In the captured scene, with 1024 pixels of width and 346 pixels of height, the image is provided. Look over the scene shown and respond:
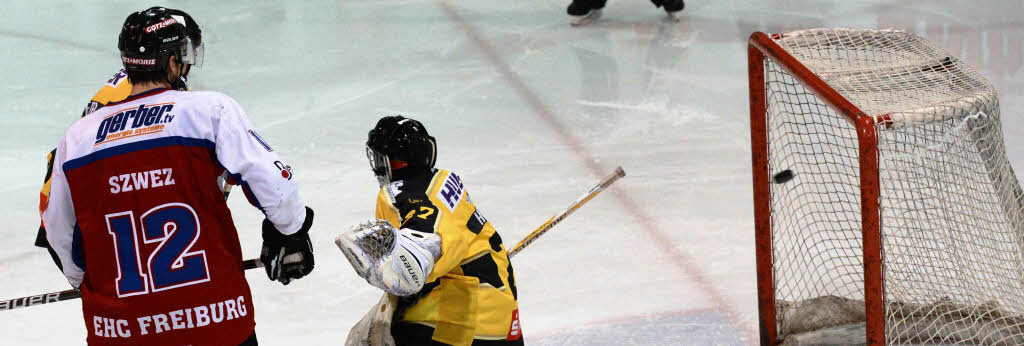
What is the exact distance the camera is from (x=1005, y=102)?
5586mm

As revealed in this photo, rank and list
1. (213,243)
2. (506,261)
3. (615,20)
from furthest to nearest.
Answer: (615,20)
(506,261)
(213,243)

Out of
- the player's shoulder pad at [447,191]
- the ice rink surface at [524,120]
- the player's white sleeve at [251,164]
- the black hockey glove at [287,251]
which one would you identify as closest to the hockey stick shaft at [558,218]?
the ice rink surface at [524,120]

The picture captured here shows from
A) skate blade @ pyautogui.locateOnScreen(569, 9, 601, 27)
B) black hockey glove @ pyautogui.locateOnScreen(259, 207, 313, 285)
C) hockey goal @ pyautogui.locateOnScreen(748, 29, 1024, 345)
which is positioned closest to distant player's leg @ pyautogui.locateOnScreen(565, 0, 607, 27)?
skate blade @ pyautogui.locateOnScreen(569, 9, 601, 27)

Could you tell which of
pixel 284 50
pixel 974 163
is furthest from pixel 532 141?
pixel 974 163

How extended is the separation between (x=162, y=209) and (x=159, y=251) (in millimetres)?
85

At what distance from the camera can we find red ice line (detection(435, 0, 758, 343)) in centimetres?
367

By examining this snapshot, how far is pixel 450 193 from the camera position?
7.68 ft

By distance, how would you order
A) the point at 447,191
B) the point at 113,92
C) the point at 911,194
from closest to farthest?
the point at 447,191
the point at 113,92
the point at 911,194

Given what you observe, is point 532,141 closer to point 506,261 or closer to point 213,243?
point 506,261

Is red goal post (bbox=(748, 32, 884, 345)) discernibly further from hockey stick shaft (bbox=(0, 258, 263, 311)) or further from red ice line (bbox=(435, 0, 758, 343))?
hockey stick shaft (bbox=(0, 258, 263, 311))

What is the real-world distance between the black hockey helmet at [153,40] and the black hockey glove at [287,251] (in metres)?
0.37

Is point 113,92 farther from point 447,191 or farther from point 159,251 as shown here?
point 447,191

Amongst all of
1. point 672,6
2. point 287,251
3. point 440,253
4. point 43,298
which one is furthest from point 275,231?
point 672,6

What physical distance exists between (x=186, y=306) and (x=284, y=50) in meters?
4.69
